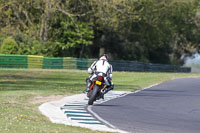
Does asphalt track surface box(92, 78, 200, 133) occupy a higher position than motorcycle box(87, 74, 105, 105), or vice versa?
motorcycle box(87, 74, 105, 105)

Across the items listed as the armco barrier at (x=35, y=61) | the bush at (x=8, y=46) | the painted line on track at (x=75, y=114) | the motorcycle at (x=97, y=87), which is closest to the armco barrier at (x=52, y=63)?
the armco barrier at (x=35, y=61)

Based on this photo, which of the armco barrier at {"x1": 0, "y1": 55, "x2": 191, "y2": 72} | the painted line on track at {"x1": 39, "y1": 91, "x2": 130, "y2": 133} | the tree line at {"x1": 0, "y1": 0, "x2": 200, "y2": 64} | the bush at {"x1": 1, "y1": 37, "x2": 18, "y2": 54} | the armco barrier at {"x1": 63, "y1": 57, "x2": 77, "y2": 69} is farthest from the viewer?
the tree line at {"x1": 0, "y1": 0, "x2": 200, "y2": 64}

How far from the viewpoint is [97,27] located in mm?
58375

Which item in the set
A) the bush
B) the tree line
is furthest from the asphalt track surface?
the tree line

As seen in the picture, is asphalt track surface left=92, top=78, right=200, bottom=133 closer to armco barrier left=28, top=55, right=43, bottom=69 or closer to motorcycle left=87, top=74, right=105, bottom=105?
motorcycle left=87, top=74, right=105, bottom=105

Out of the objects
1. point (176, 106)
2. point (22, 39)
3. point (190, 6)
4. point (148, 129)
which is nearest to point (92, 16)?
point (22, 39)

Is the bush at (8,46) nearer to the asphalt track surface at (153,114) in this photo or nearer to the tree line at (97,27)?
the tree line at (97,27)

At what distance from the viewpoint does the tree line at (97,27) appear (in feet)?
164

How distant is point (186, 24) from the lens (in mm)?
77938

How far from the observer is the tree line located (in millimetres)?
49844

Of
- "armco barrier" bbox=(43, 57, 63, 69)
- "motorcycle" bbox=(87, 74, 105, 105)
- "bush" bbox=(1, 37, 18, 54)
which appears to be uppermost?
"bush" bbox=(1, 37, 18, 54)

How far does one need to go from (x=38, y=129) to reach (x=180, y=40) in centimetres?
7365

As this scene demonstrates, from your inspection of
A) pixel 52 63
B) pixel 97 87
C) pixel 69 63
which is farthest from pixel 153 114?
pixel 69 63

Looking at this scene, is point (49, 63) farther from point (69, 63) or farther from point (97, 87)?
point (97, 87)
